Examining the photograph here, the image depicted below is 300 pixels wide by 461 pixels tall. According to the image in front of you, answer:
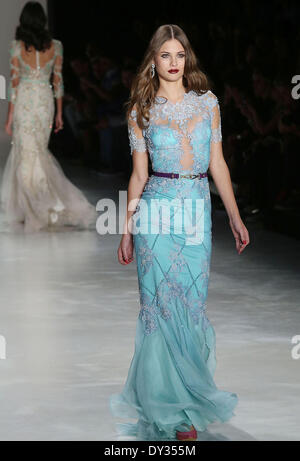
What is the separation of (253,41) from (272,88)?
3.45 ft

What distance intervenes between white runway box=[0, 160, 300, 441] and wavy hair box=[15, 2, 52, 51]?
126 centimetres

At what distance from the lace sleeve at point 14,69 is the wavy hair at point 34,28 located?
2.7 inches

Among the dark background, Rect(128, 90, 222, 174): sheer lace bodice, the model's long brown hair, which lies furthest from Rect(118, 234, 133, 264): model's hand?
the dark background

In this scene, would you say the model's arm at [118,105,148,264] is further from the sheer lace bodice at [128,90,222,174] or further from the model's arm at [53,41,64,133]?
the model's arm at [53,41,64,133]

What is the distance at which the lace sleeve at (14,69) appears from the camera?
25.6ft

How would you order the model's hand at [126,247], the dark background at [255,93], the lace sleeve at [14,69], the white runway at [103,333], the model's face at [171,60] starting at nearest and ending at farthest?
the model's face at [171,60] < the model's hand at [126,247] < the white runway at [103,333] < the lace sleeve at [14,69] < the dark background at [255,93]

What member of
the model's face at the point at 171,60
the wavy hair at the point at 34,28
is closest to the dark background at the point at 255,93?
the wavy hair at the point at 34,28

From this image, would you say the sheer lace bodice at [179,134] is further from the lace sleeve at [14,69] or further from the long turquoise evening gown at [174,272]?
the lace sleeve at [14,69]

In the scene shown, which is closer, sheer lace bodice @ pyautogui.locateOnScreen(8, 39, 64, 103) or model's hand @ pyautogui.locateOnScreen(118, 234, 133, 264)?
model's hand @ pyautogui.locateOnScreen(118, 234, 133, 264)

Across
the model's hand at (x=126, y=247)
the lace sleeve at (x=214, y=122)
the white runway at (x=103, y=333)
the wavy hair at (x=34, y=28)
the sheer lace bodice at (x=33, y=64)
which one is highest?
the wavy hair at (x=34, y=28)

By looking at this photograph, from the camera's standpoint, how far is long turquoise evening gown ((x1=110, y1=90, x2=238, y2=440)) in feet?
11.8

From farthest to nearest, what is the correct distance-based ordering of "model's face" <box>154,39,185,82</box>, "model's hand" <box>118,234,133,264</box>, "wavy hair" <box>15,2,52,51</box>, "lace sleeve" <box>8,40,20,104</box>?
"lace sleeve" <box>8,40,20,104</box>, "wavy hair" <box>15,2,52,51</box>, "model's hand" <box>118,234,133,264</box>, "model's face" <box>154,39,185,82</box>

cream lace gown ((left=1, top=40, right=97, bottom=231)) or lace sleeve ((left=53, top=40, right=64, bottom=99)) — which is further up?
lace sleeve ((left=53, top=40, right=64, bottom=99))
